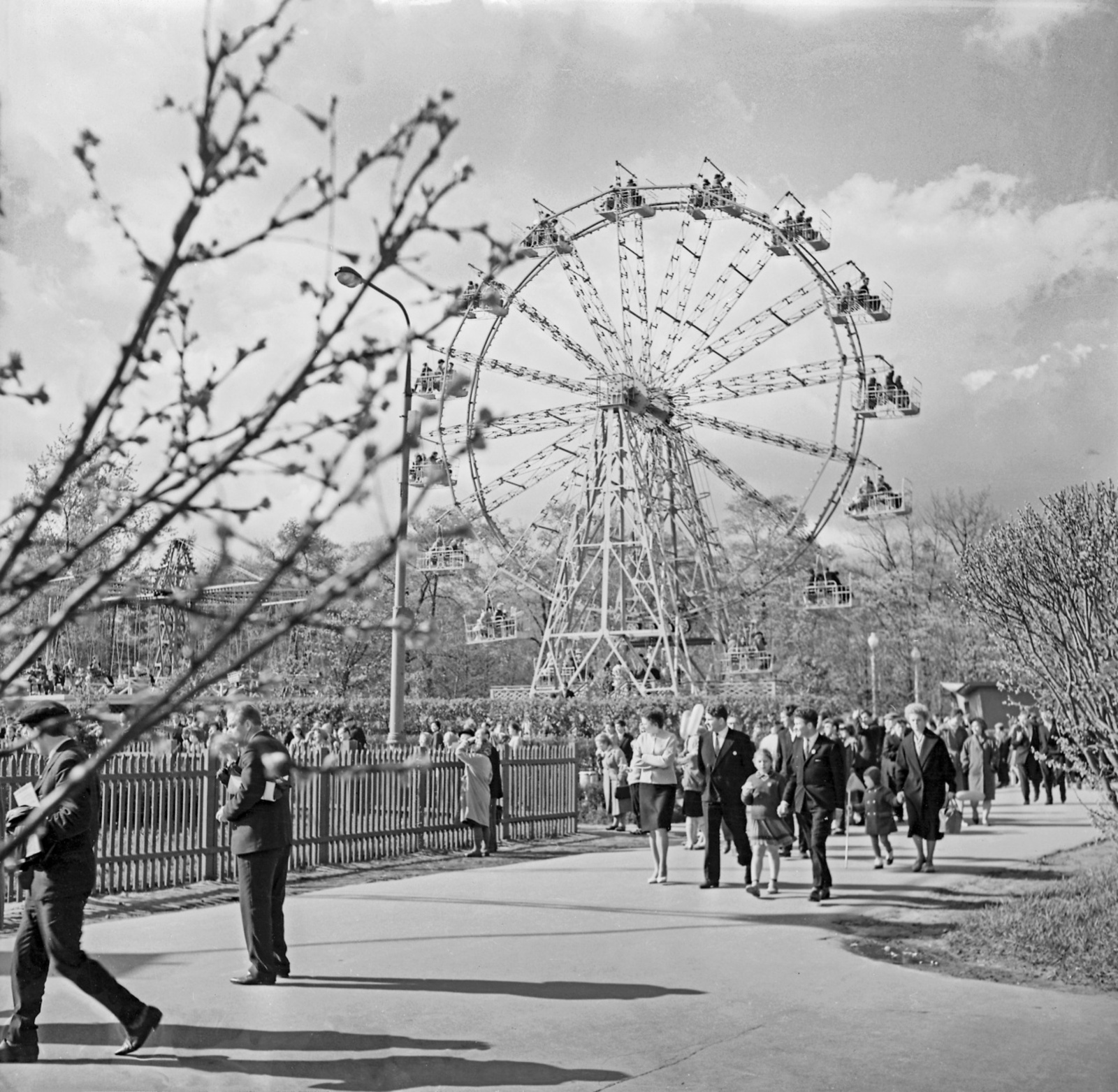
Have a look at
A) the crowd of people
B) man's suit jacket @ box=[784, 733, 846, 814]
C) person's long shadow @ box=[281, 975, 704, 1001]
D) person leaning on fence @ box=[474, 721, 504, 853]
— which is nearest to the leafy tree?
the crowd of people

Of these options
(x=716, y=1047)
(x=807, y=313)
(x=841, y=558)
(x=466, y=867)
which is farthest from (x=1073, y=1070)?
(x=841, y=558)

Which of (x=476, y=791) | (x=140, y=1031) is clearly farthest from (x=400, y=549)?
(x=476, y=791)

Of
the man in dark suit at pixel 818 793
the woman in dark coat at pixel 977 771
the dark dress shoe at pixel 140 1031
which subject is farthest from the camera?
the woman in dark coat at pixel 977 771

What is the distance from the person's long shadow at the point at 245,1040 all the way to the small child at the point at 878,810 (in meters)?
8.01

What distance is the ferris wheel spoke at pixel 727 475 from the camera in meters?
37.8

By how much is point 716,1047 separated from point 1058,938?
11.5ft

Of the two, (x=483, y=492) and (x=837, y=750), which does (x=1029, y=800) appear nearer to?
(x=837, y=750)

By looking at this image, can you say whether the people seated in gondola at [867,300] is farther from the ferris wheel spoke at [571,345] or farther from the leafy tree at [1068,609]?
the leafy tree at [1068,609]

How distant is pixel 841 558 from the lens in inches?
1905

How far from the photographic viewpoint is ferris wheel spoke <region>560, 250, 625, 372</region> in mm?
36594

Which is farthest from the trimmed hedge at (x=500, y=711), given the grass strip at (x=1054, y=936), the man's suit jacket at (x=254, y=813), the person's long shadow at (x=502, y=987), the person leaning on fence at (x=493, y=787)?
the man's suit jacket at (x=254, y=813)

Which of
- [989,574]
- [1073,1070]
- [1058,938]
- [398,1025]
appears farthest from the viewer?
[989,574]

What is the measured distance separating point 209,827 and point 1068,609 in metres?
7.75

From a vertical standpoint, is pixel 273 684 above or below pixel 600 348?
below
